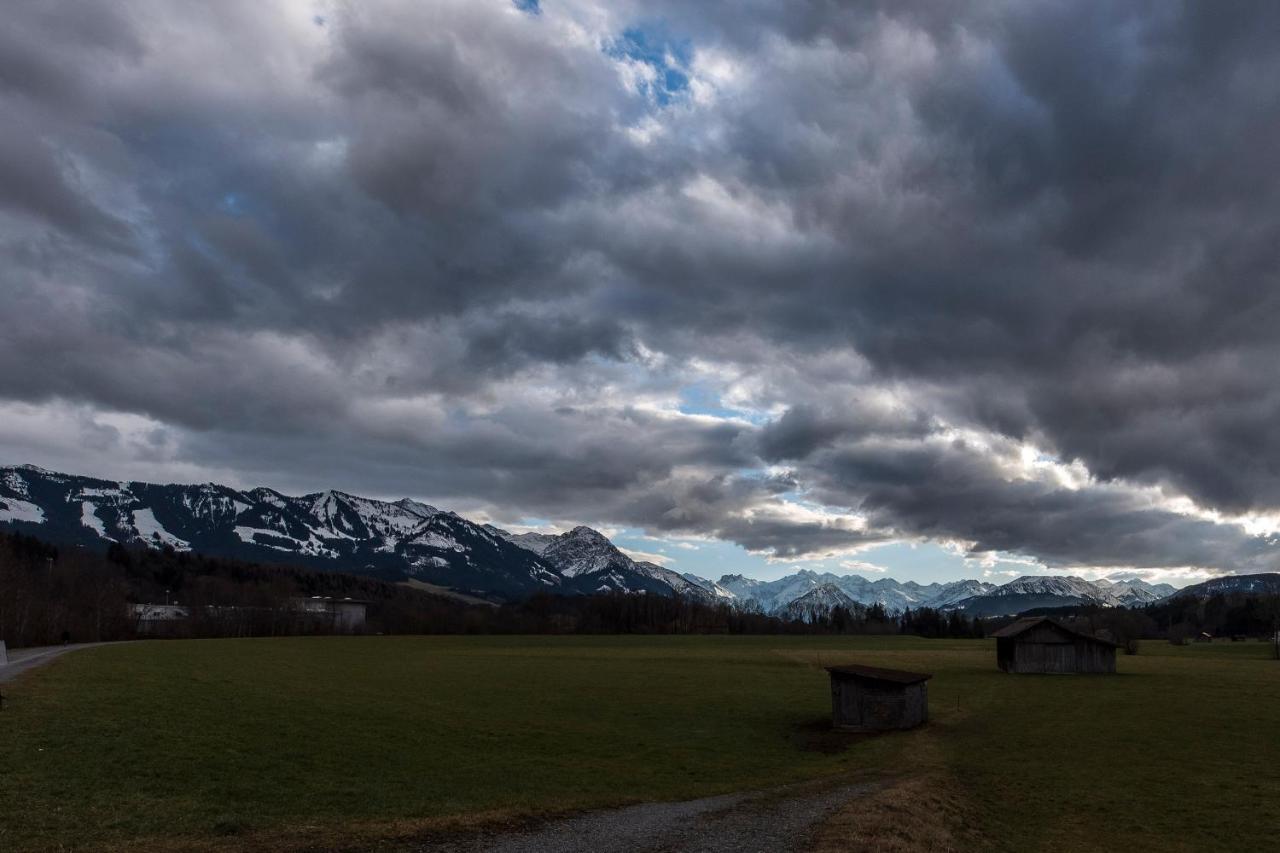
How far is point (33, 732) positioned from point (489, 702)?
28.0 metres

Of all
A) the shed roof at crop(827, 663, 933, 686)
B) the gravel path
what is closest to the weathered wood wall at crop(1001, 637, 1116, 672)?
the shed roof at crop(827, 663, 933, 686)

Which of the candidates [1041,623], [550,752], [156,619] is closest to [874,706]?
[550,752]

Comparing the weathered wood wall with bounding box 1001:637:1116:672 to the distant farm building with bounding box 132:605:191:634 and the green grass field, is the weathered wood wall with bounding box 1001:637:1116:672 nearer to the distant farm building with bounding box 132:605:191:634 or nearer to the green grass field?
the green grass field

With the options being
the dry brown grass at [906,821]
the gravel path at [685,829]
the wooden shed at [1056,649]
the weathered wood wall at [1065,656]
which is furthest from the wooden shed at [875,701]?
the weathered wood wall at [1065,656]

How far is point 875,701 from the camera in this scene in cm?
4841

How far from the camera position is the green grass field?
82.6ft

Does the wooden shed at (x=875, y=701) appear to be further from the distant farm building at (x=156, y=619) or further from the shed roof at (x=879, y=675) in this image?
the distant farm building at (x=156, y=619)

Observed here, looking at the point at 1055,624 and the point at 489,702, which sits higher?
the point at 1055,624

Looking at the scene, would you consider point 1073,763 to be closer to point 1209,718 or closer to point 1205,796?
point 1205,796

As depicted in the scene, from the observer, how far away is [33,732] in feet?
111

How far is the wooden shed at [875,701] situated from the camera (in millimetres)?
48219

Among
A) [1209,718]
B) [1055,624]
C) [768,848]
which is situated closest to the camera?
[768,848]

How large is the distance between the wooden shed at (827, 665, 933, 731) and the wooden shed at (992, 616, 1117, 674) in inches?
1851

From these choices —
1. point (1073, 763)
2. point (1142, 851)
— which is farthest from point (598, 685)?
point (1142, 851)
